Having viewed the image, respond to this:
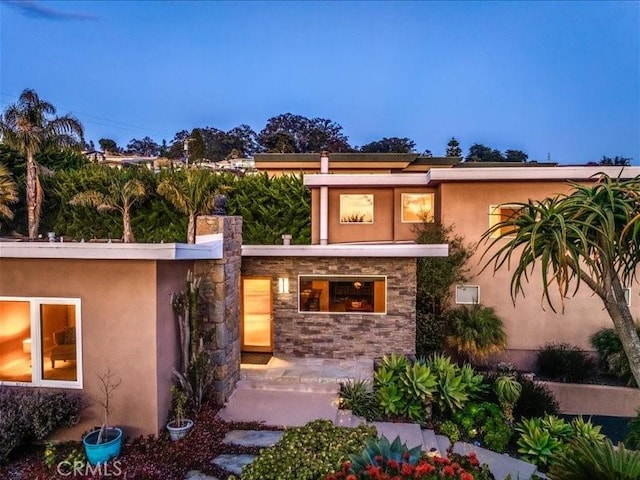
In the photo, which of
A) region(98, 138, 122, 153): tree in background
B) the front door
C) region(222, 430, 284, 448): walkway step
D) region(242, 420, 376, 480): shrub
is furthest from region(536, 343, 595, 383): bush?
region(98, 138, 122, 153): tree in background

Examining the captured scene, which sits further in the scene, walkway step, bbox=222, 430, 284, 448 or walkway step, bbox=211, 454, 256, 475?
walkway step, bbox=222, 430, 284, 448

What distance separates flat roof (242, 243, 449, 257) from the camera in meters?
9.91

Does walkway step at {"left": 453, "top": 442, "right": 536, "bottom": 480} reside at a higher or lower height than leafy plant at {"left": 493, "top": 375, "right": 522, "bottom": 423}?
lower

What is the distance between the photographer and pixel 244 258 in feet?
34.9

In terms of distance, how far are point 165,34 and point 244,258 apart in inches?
983

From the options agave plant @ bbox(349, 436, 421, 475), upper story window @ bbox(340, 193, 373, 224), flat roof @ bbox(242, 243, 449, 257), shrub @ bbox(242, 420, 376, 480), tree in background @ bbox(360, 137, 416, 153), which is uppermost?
tree in background @ bbox(360, 137, 416, 153)

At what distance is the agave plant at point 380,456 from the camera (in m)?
4.30

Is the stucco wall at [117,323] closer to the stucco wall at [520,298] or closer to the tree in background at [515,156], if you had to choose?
the stucco wall at [520,298]

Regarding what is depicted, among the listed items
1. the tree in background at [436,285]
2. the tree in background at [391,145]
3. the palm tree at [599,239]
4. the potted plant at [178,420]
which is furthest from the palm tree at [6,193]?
the tree in background at [391,145]

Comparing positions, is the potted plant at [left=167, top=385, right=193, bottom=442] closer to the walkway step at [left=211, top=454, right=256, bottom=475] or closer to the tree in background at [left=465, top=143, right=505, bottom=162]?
the walkway step at [left=211, top=454, right=256, bottom=475]

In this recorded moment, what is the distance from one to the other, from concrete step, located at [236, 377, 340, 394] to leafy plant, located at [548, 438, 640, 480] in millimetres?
4601

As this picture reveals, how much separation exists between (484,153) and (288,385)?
42.5 m

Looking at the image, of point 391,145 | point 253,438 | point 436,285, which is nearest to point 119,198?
point 436,285

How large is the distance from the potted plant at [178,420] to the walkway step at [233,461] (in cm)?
74
